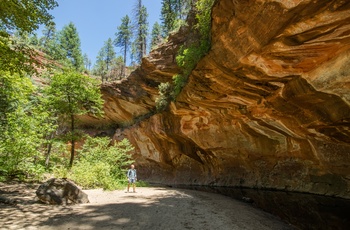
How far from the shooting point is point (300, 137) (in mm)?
13188

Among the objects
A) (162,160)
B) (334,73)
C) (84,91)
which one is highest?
(84,91)

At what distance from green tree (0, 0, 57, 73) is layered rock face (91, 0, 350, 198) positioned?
632 cm

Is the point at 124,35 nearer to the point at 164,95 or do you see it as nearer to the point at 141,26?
the point at 141,26

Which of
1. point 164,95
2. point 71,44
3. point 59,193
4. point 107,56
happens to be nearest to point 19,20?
point 59,193

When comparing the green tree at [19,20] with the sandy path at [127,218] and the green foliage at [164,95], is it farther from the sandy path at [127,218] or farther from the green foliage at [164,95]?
the green foliage at [164,95]

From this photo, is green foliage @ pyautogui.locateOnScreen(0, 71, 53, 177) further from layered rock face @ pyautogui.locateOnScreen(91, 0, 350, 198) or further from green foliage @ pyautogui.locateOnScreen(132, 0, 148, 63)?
green foliage @ pyautogui.locateOnScreen(132, 0, 148, 63)

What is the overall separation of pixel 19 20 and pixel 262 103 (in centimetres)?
1124

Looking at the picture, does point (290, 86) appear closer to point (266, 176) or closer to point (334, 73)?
point (334, 73)

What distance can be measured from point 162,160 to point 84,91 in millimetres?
11605

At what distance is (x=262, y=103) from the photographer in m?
12.2

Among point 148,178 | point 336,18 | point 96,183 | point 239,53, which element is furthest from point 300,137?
point 148,178

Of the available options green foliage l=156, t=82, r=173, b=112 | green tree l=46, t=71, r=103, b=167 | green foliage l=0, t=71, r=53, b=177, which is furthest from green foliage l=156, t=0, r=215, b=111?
green foliage l=0, t=71, r=53, b=177

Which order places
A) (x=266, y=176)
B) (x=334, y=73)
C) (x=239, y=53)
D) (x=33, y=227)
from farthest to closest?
1. (x=266, y=176)
2. (x=239, y=53)
3. (x=334, y=73)
4. (x=33, y=227)

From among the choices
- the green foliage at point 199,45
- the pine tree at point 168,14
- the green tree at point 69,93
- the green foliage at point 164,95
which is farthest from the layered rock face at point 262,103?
the pine tree at point 168,14
